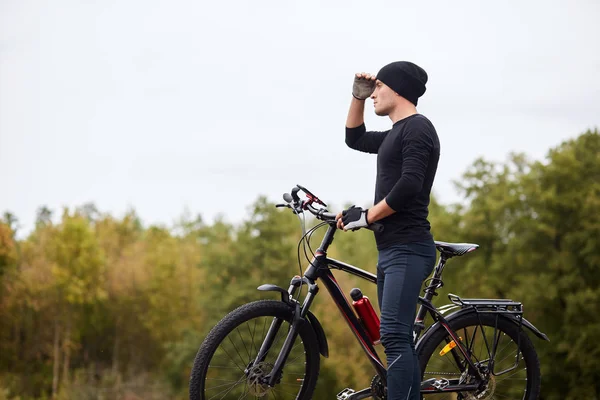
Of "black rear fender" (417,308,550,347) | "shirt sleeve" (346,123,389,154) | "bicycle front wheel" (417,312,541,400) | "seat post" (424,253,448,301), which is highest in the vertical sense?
"shirt sleeve" (346,123,389,154)

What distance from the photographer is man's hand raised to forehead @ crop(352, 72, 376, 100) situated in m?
4.74

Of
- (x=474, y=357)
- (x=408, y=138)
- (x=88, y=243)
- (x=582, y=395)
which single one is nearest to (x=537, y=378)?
(x=474, y=357)

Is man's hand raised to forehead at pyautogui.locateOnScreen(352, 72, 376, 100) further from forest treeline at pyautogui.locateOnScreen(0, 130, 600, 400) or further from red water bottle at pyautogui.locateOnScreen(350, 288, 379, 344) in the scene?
forest treeline at pyautogui.locateOnScreen(0, 130, 600, 400)

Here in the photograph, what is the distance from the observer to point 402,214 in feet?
14.4

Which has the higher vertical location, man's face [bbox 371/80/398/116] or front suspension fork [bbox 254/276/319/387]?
man's face [bbox 371/80/398/116]

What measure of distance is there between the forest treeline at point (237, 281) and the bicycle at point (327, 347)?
22013mm

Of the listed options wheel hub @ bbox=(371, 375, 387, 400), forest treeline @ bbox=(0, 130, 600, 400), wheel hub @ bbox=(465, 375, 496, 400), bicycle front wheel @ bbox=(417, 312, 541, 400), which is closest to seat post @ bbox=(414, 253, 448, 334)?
bicycle front wheel @ bbox=(417, 312, 541, 400)

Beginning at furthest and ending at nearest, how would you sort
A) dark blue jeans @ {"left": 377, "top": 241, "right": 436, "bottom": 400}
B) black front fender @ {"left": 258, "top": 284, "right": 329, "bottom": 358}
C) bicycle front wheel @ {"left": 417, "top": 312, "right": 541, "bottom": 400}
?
1. bicycle front wheel @ {"left": 417, "top": 312, "right": 541, "bottom": 400}
2. black front fender @ {"left": 258, "top": 284, "right": 329, "bottom": 358}
3. dark blue jeans @ {"left": 377, "top": 241, "right": 436, "bottom": 400}

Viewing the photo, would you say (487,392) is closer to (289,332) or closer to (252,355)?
(289,332)

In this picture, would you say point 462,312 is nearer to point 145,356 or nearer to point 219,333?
point 219,333

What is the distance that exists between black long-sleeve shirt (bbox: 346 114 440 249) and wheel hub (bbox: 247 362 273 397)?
942 mm

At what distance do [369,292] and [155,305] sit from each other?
16.5 meters

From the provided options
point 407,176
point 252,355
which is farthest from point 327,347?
point 407,176

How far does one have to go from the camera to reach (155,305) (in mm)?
45969
